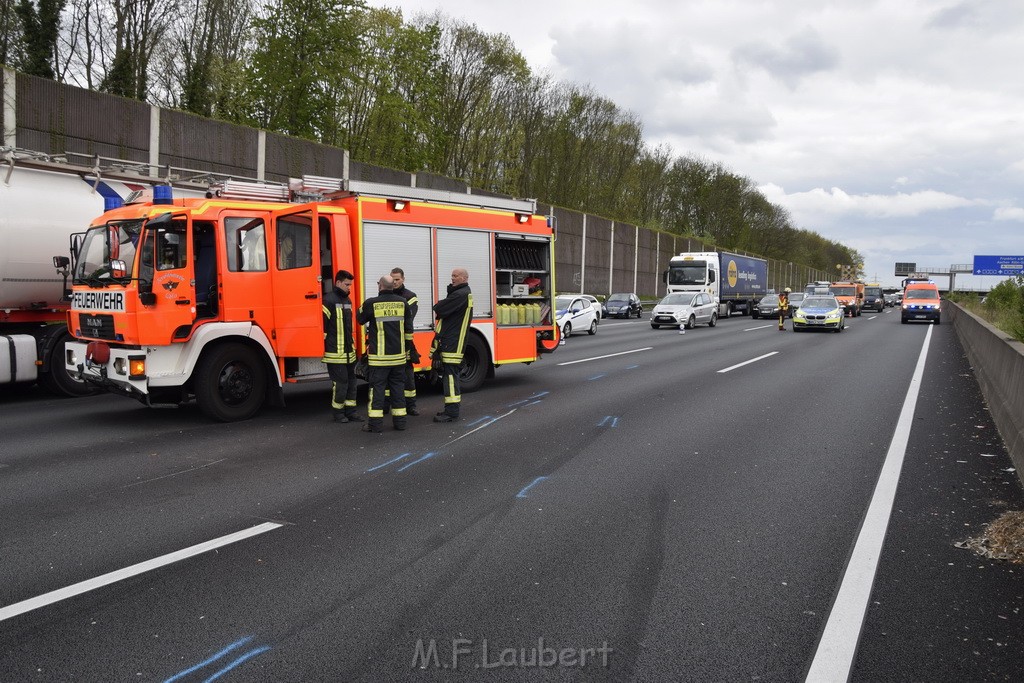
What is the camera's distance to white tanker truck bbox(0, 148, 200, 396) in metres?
10.5

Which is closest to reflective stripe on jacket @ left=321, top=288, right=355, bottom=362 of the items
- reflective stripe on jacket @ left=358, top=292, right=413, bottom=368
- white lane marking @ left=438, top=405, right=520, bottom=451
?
reflective stripe on jacket @ left=358, top=292, right=413, bottom=368

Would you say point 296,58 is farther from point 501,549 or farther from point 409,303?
point 501,549

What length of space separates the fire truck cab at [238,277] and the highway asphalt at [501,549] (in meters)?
0.62

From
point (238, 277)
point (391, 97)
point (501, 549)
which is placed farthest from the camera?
point (391, 97)

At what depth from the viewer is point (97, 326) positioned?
9.01 metres

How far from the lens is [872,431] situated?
29.6ft

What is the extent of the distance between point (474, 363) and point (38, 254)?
620 centimetres

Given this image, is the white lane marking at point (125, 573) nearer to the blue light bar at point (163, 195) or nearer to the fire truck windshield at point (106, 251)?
the fire truck windshield at point (106, 251)

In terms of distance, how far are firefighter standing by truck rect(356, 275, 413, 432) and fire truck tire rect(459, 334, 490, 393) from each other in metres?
3.05

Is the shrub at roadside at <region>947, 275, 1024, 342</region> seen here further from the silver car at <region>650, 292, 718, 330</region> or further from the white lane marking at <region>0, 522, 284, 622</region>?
the white lane marking at <region>0, 522, 284, 622</region>

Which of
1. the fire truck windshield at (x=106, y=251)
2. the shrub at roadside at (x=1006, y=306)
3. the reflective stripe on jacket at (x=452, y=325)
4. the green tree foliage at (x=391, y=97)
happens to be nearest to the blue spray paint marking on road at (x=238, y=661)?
the reflective stripe on jacket at (x=452, y=325)

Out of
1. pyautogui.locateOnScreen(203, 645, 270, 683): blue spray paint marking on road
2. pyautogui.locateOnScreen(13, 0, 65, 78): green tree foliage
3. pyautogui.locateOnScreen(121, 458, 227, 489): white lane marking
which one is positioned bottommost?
pyautogui.locateOnScreen(121, 458, 227, 489): white lane marking

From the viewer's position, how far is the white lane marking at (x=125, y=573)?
3.93 metres

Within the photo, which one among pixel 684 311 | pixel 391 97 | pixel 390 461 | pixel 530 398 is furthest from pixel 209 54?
pixel 390 461
